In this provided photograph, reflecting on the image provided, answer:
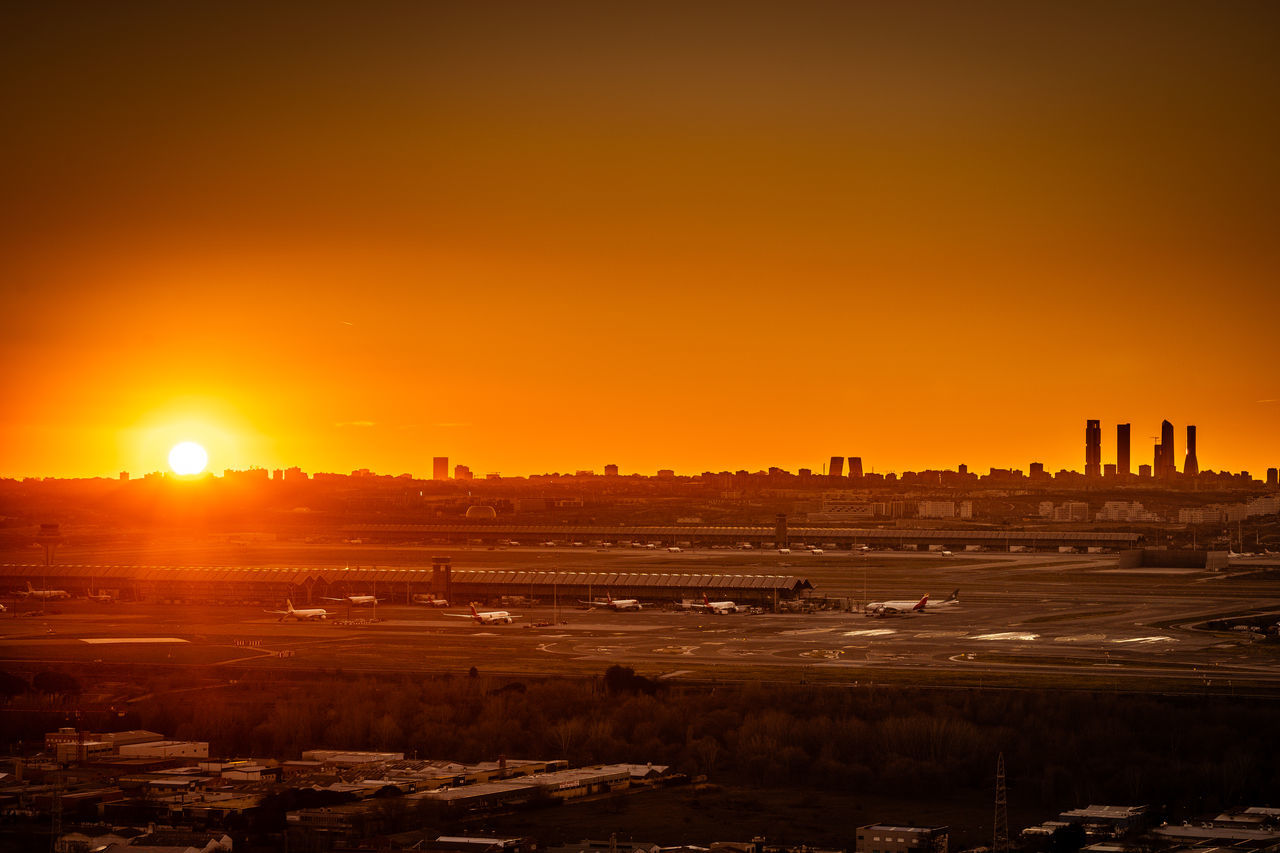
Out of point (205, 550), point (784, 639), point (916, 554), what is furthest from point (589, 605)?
point (205, 550)

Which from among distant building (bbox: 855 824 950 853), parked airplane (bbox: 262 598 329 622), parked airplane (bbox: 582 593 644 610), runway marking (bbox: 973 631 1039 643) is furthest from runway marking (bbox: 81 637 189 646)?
distant building (bbox: 855 824 950 853)

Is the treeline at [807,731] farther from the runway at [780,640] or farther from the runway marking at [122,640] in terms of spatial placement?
the runway marking at [122,640]

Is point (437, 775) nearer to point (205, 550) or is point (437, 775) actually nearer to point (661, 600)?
point (661, 600)

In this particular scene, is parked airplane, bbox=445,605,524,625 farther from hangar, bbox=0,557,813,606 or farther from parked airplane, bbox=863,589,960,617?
parked airplane, bbox=863,589,960,617

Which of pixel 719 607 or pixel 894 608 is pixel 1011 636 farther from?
pixel 719 607

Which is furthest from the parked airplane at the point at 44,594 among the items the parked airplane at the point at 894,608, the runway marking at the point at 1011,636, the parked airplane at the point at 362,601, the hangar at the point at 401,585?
the runway marking at the point at 1011,636

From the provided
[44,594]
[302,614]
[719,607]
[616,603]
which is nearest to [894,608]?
[719,607]
